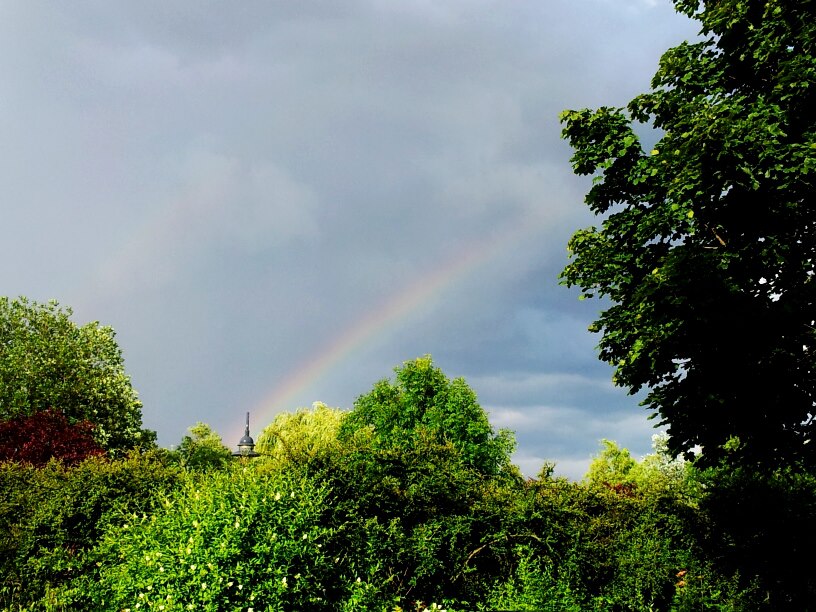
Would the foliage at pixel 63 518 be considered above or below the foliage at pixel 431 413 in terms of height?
below

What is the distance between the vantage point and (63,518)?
9.94 meters

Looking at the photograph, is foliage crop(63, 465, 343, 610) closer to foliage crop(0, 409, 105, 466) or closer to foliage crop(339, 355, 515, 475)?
foliage crop(0, 409, 105, 466)

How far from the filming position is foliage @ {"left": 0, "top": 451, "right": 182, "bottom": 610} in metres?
9.70

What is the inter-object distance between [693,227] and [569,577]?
6.86 metres

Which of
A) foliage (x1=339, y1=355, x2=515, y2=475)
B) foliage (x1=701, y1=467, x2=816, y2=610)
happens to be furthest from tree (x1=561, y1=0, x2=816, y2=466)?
foliage (x1=339, y1=355, x2=515, y2=475)

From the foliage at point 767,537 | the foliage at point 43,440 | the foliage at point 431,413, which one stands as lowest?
the foliage at point 767,537

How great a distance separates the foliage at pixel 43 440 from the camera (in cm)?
2045

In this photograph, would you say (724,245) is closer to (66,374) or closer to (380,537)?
(380,537)

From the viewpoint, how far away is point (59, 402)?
27828mm

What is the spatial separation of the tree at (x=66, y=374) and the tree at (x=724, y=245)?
24.0 metres

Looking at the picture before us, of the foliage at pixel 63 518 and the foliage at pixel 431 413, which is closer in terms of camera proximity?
the foliage at pixel 63 518

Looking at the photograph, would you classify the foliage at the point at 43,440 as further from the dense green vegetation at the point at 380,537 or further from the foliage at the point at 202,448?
the foliage at the point at 202,448

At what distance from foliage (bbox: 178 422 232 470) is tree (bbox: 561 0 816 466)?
3469 centimetres

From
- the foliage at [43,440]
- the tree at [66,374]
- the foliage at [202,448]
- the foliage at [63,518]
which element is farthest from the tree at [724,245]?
the foliage at [202,448]
